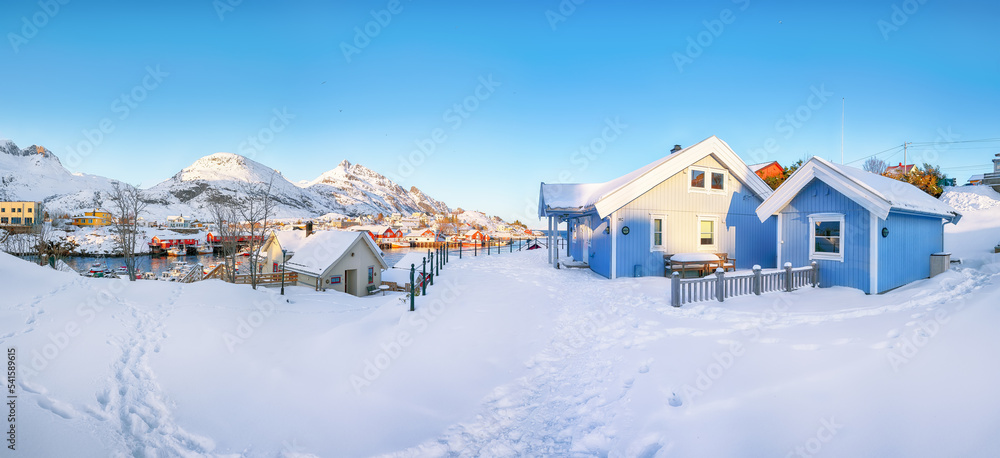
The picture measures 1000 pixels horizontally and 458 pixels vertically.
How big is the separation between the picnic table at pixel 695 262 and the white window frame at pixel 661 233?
2.19 feet

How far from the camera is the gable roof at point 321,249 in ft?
70.7

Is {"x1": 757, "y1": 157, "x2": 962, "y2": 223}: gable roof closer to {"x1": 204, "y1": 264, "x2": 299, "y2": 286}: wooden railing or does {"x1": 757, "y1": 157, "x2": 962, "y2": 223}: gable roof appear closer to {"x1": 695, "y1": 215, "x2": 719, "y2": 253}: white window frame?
{"x1": 695, "y1": 215, "x2": 719, "y2": 253}: white window frame

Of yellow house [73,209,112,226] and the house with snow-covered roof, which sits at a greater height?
yellow house [73,209,112,226]

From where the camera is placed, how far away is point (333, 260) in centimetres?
2131

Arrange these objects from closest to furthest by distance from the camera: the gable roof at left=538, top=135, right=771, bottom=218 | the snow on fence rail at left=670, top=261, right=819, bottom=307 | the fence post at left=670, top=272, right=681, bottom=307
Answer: the fence post at left=670, top=272, right=681, bottom=307 < the snow on fence rail at left=670, top=261, right=819, bottom=307 < the gable roof at left=538, top=135, right=771, bottom=218

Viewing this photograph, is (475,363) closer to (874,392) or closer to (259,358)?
(259,358)

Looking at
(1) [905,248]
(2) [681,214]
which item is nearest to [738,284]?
(2) [681,214]

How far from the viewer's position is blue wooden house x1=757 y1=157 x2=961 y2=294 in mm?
9688

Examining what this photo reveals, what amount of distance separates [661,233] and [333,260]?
56.7 ft

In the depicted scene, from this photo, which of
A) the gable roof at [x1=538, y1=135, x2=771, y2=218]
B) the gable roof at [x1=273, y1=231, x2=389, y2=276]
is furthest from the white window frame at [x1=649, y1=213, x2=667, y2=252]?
the gable roof at [x1=273, y1=231, x2=389, y2=276]

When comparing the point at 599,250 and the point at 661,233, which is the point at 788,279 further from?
the point at 599,250

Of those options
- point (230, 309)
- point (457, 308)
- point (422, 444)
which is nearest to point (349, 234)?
point (230, 309)

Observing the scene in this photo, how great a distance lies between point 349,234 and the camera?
23.2 metres

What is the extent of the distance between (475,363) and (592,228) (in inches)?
470
